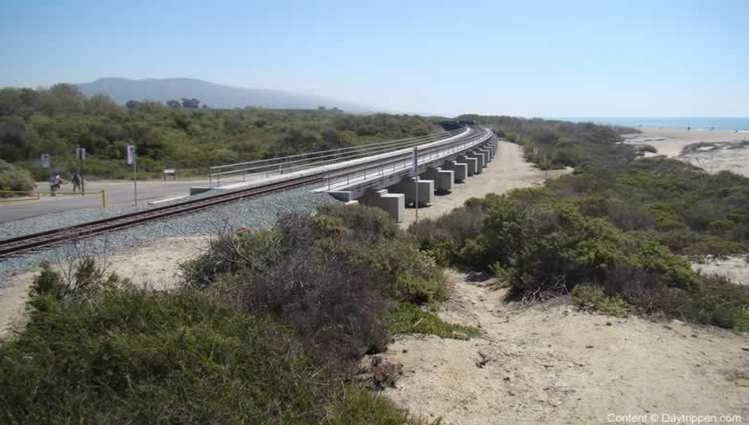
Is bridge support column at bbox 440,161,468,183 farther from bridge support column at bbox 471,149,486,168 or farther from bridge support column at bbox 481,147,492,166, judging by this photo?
bridge support column at bbox 481,147,492,166

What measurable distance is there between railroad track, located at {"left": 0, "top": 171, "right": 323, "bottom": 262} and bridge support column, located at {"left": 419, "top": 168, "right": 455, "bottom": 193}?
10821 mm

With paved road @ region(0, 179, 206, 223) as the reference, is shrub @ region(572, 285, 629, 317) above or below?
above

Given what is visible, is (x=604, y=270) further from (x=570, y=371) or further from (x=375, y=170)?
(x=375, y=170)

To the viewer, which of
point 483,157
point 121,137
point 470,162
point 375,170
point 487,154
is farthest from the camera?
point 487,154

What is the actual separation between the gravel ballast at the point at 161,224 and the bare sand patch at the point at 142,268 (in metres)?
0.33

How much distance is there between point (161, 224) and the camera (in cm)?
1653

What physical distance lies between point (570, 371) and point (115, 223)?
13372 millimetres

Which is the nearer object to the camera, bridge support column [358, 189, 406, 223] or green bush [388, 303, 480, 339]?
green bush [388, 303, 480, 339]

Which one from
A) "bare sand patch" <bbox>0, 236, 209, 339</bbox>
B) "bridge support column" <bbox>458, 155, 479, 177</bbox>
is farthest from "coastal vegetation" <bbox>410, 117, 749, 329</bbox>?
"bridge support column" <bbox>458, 155, 479, 177</bbox>

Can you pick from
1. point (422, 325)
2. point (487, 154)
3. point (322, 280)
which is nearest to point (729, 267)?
point (422, 325)

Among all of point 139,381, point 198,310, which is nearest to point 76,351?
point 139,381

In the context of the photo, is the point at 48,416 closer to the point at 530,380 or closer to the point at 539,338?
the point at 530,380

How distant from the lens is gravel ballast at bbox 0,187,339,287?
12753 mm

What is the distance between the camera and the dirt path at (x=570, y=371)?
21.4ft
